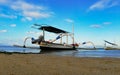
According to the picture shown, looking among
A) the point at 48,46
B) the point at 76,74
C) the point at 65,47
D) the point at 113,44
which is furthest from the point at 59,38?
the point at 76,74

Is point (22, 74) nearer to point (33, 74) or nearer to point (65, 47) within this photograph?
point (33, 74)

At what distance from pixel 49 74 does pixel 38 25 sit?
215 feet

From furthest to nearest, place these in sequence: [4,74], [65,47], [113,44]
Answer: [113,44], [65,47], [4,74]

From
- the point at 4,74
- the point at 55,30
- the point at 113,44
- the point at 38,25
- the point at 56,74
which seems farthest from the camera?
the point at 113,44

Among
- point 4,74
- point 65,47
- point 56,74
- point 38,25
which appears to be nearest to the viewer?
point 4,74

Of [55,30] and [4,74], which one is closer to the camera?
[4,74]

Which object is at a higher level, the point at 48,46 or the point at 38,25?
the point at 38,25

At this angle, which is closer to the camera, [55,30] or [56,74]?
[56,74]

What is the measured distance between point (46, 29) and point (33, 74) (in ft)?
222

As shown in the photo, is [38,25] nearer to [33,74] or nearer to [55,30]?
[55,30]

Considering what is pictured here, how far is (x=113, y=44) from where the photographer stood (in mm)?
144125

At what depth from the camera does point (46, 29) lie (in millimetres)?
78438

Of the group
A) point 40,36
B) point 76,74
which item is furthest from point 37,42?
point 76,74

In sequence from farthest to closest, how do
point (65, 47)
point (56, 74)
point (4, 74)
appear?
point (65, 47) → point (56, 74) → point (4, 74)
